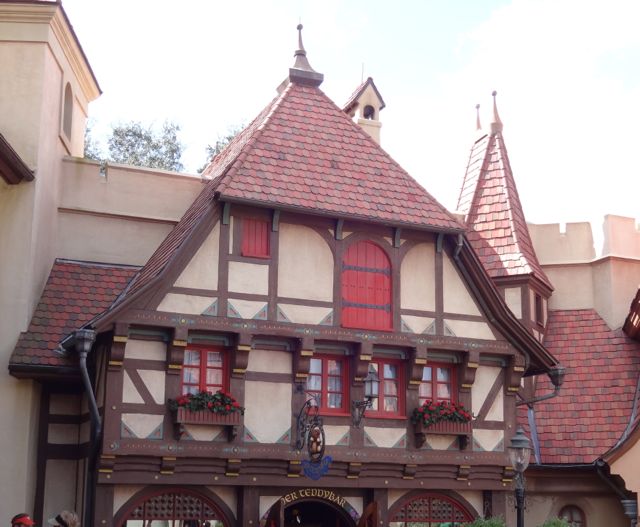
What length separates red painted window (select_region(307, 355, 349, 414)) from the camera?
733 inches

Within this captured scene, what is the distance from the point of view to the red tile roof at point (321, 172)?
18562 mm

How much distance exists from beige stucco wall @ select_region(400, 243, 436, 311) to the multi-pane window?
548cm

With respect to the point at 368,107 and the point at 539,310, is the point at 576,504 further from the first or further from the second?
the point at 368,107

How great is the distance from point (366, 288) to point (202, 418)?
3731 mm

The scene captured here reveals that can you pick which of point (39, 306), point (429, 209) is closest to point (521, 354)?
point (429, 209)

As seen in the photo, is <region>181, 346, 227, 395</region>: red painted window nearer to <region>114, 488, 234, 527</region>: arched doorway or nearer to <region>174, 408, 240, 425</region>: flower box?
<region>174, 408, 240, 425</region>: flower box

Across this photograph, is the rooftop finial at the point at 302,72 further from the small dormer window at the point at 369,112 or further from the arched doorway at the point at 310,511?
the arched doorway at the point at 310,511

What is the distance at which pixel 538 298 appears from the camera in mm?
23469

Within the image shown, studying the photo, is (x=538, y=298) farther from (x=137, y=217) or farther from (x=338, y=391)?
(x=137, y=217)

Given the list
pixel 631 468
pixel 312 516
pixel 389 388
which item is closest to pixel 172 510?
pixel 312 516

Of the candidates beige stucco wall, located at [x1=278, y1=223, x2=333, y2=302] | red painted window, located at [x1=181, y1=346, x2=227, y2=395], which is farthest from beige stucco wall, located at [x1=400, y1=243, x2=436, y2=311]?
red painted window, located at [x1=181, y1=346, x2=227, y2=395]

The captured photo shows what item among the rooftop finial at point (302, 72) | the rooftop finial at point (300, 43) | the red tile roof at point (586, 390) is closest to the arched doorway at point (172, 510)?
the red tile roof at point (586, 390)

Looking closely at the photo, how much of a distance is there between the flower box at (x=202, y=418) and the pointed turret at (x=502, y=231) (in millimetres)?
7665

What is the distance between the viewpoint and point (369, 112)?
25.0 metres
